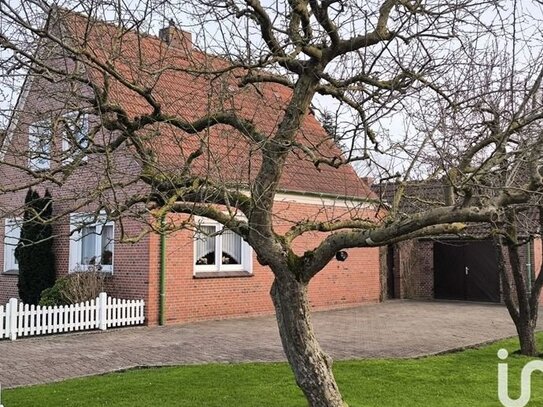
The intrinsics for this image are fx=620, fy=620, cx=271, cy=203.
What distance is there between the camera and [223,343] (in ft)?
39.2

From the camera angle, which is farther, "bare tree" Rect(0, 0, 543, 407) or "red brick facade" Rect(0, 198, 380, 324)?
"red brick facade" Rect(0, 198, 380, 324)

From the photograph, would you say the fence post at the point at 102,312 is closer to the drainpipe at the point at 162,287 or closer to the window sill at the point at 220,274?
the drainpipe at the point at 162,287

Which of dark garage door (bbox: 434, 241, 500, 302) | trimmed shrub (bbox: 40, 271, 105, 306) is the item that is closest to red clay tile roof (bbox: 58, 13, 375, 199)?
→ trimmed shrub (bbox: 40, 271, 105, 306)

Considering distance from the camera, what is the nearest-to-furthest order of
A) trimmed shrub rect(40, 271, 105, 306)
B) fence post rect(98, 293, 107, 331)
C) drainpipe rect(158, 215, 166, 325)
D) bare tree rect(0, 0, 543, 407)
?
bare tree rect(0, 0, 543, 407) → fence post rect(98, 293, 107, 331) → trimmed shrub rect(40, 271, 105, 306) → drainpipe rect(158, 215, 166, 325)

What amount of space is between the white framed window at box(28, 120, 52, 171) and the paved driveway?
362 cm

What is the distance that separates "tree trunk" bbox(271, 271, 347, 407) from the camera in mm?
5367

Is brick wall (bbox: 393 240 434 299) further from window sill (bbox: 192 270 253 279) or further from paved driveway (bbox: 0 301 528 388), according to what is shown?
window sill (bbox: 192 270 253 279)

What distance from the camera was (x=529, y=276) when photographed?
21.4 metres

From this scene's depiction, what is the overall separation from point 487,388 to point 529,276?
14945mm

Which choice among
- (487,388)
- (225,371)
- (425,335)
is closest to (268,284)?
(425,335)

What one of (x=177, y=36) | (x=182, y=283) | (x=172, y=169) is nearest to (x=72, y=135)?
(x=172, y=169)

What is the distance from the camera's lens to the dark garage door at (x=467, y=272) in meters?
22.6

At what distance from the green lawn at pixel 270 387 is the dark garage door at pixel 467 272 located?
13.5m

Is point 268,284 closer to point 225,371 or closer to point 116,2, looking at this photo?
point 225,371
